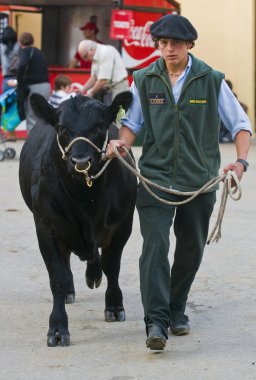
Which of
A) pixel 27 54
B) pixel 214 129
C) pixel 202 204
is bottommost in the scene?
pixel 27 54

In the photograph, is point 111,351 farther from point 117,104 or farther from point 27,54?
point 27,54

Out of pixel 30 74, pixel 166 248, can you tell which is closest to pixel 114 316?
pixel 166 248

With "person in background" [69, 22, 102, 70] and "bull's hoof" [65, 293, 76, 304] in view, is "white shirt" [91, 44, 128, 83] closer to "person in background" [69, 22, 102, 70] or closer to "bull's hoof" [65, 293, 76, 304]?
"person in background" [69, 22, 102, 70]

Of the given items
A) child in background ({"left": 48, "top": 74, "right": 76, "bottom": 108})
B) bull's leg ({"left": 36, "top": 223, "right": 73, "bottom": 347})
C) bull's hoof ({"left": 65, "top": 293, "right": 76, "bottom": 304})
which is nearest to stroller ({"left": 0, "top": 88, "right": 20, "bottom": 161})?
child in background ({"left": 48, "top": 74, "right": 76, "bottom": 108})

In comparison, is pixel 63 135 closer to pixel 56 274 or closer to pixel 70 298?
pixel 56 274

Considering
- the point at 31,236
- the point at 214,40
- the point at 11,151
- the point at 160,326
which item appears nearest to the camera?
the point at 160,326

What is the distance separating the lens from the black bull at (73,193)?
21.4ft

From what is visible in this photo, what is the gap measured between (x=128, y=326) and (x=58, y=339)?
65 cm

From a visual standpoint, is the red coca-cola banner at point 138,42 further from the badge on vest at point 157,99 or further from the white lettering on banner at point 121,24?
the badge on vest at point 157,99

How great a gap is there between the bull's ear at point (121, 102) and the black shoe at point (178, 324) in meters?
1.22

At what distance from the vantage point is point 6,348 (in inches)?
259

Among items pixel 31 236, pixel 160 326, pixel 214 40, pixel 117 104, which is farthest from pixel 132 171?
pixel 214 40

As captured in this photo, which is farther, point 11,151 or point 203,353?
point 11,151

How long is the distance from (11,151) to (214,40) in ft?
21.2
